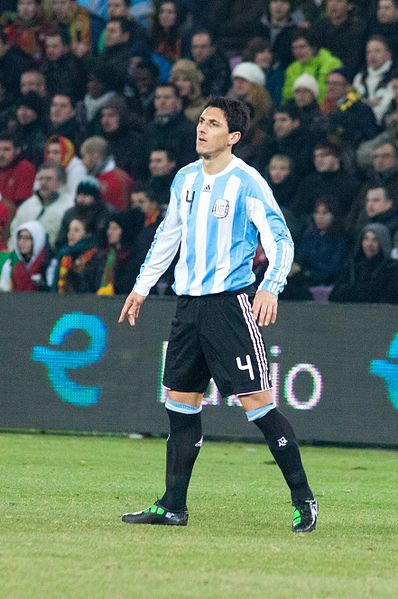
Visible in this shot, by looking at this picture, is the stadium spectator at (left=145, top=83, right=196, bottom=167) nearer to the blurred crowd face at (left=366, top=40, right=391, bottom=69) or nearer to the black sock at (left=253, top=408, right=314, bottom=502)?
the blurred crowd face at (left=366, top=40, right=391, bottom=69)

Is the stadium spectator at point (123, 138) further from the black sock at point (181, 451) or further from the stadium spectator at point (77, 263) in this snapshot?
the black sock at point (181, 451)

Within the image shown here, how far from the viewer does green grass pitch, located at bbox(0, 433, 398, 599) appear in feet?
17.9

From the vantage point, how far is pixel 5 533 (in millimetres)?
6641

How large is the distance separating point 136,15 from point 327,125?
435cm

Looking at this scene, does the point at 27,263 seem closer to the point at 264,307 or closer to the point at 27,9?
the point at 27,9

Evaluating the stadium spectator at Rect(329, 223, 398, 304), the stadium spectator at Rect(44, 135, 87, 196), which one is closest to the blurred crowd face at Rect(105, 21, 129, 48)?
the stadium spectator at Rect(44, 135, 87, 196)

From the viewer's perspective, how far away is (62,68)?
1775cm

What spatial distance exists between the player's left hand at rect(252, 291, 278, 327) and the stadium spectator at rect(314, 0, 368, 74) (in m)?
9.04

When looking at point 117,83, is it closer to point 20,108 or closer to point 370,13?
point 20,108

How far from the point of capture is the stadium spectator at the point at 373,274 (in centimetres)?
1322

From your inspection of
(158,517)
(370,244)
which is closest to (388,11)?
(370,244)

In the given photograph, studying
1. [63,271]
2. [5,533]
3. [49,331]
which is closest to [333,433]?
[49,331]

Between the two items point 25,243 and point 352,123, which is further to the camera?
point 25,243

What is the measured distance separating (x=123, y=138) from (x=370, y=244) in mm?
4136
